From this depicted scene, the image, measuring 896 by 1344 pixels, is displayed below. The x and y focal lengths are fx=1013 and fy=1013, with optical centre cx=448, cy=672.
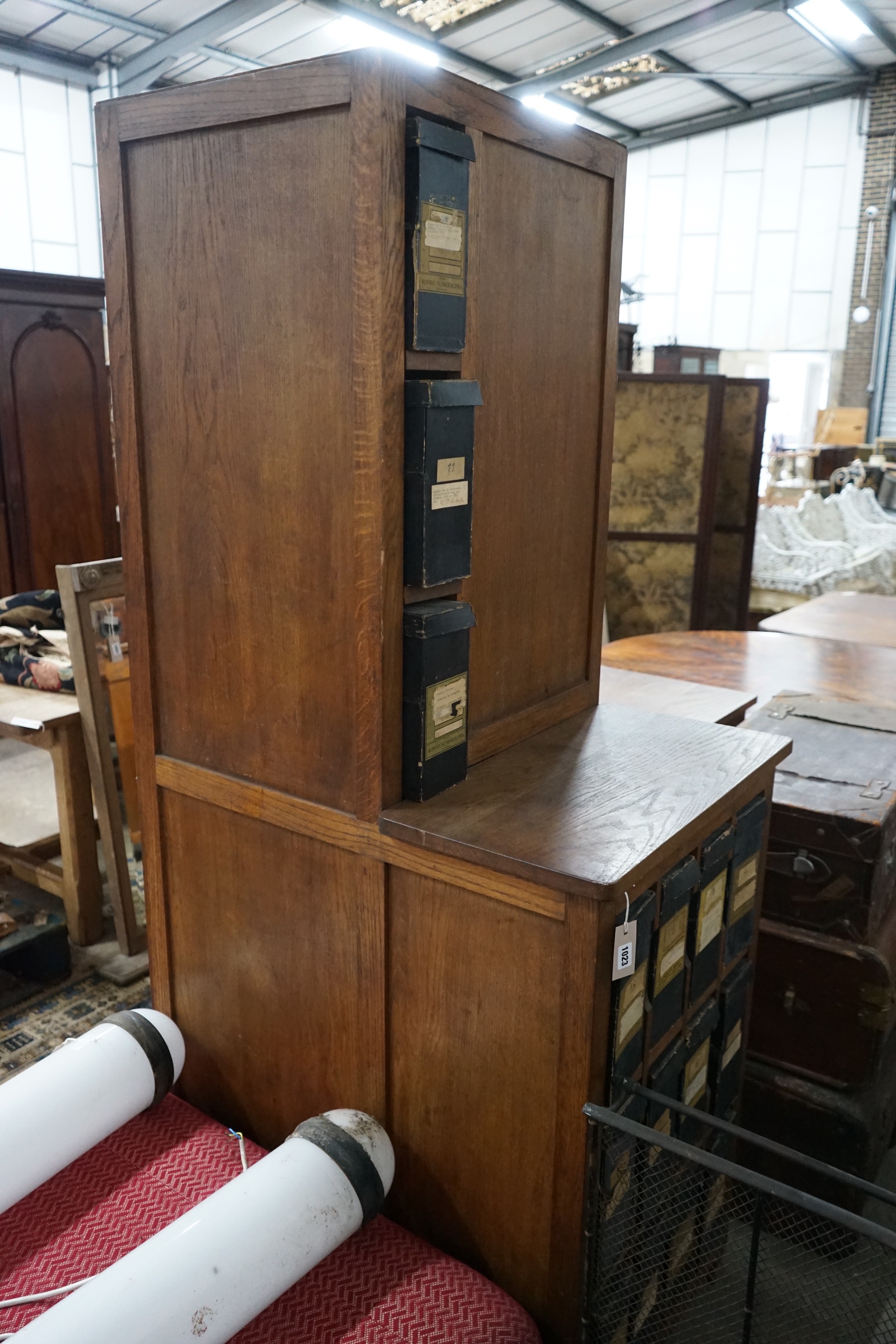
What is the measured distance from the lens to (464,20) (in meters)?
8.52

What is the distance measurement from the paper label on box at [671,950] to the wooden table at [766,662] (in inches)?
56.6

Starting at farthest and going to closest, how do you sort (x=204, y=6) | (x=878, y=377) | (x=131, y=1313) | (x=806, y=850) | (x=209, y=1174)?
(x=878, y=377) → (x=204, y=6) → (x=806, y=850) → (x=209, y=1174) → (x=131, y=1313)

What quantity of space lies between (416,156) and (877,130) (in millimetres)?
13559

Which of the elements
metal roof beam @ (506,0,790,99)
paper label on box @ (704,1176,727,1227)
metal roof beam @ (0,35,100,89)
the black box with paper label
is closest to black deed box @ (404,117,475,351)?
the black box with paper label

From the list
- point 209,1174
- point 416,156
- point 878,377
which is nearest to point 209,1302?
point 209,1174

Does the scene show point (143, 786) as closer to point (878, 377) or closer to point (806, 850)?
point (806, 850)

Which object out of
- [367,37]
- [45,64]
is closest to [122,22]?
[45,64]

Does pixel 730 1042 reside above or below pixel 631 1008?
below

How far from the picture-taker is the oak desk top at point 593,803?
1.23 m

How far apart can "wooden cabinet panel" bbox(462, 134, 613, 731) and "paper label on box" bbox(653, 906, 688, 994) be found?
402 millimetres

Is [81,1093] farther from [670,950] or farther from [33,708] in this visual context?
[33,708]

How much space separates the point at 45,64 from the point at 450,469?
8.61 m

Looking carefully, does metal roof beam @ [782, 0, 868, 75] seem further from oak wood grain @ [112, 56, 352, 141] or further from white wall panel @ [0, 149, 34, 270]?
oak wood grain @ [112, 56, 352, 141]

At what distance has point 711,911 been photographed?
5.10 feet
